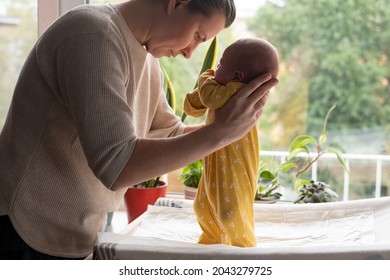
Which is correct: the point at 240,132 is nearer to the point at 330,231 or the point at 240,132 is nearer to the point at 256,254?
the point at 256,254

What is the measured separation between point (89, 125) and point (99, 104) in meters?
0.05

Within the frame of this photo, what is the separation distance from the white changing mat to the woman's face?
20.3 inches

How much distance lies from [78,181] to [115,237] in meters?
0.17

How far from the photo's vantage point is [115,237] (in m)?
1.41

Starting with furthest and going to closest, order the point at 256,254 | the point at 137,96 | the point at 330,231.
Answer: the point at 330,231 → the point at 137,96 → the point at 256,254

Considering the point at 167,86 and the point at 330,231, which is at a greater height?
the point at 167,86

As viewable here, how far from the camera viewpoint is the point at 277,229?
5.88 ft

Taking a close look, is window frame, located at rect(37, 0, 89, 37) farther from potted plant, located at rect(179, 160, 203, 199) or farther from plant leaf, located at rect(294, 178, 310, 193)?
plant leaf, located at rect(294, 178, 310, 193)

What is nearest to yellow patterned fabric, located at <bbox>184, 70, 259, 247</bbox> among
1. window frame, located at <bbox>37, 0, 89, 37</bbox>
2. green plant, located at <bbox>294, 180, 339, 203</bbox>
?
green plant, located at <bbox>294, 180, 339, 203</bbox>

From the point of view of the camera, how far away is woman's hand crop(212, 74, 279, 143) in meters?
1.28

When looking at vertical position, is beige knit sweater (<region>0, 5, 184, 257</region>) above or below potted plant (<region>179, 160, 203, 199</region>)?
above

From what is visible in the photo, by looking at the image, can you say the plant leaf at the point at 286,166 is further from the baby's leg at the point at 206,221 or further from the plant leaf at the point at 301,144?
the baby's leg at the point at 206,221

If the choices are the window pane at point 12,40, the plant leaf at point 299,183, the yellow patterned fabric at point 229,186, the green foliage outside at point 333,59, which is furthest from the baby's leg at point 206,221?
the green foliage outside at point 333,59
